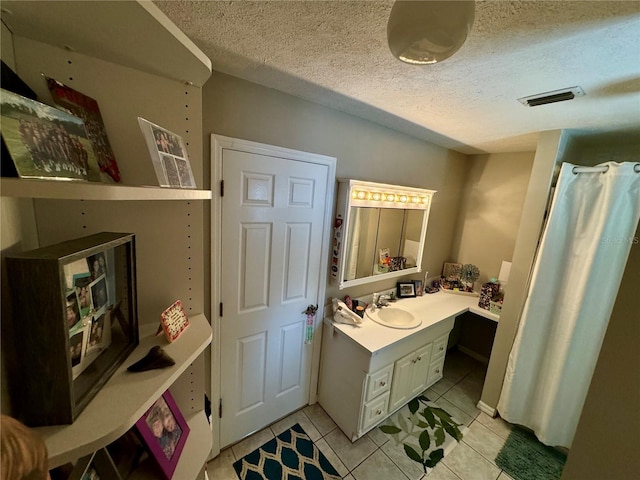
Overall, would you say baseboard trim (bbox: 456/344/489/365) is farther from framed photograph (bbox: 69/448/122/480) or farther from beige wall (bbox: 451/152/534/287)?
framed photograph (bbox: 69/448/122/480)

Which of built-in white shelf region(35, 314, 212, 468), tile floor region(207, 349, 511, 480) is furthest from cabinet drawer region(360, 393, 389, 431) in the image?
built-in white shelf region(35, 314, 212, 468)

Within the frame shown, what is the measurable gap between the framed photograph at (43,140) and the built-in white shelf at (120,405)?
43 cm

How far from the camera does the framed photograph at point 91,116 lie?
512mm

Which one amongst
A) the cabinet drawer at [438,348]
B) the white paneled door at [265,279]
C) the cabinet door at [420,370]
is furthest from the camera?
the cabinet drawer at [438,348]

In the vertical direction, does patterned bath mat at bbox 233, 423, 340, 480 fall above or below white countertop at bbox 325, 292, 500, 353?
below

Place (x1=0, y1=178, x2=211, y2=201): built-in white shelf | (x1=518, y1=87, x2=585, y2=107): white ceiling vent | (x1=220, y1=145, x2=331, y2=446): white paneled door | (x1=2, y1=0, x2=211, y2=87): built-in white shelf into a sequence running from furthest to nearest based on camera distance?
(x1=220, y1=145, x2=331, y2=446): white paneled door < (x1=518, y1=87, x2=585, y2=107): white ceiling vent < (x1=2, y1=0, x2=211, y2=87): built-in white shelf < (x1=0, y1=178, x2=211, y2=201): built-in white shelf

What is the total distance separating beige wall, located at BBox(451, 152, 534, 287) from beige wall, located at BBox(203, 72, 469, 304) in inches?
4.4

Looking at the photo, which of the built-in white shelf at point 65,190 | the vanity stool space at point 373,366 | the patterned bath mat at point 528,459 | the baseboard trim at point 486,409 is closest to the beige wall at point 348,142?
Result: the vanity stool space at point 373,366

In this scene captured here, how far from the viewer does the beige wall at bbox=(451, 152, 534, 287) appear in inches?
92.1

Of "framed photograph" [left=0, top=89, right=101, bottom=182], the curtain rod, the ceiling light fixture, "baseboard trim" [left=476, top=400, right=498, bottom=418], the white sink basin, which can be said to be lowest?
"baseboard trim" [left=476, top=400, right=498, bottom=418]

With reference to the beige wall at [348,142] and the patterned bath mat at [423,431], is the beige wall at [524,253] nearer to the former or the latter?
the patterned bath mat at [423,431]

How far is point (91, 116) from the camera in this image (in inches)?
22.7

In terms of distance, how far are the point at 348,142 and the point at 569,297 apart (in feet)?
6.20

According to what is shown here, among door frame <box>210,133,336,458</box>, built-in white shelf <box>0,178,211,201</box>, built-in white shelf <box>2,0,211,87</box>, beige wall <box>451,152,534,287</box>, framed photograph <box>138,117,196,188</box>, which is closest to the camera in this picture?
built-in white shelf <box>0,178,211,201</box>
